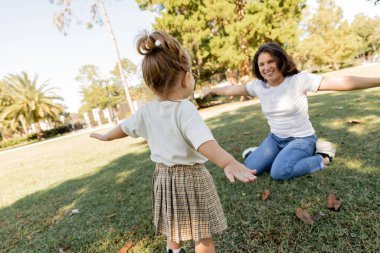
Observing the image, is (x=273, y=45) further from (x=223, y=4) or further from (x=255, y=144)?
(x=223, y=4)

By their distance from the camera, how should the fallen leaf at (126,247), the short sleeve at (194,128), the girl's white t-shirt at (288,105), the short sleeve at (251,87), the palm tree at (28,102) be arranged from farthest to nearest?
the palm tree at (28,102)
the short sleeve at (251,87)
the girl's white t-shirt at (288,105)
the fallen leaf at (126,247)
the short sleeve at (194,128)

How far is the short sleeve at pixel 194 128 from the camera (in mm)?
1286

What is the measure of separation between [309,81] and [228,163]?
87.0 inches

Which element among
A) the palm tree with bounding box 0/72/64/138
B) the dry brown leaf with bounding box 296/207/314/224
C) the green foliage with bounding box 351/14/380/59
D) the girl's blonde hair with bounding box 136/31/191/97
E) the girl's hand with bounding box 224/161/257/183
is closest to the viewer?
the girl's hand with bounding box 224/161/257/183

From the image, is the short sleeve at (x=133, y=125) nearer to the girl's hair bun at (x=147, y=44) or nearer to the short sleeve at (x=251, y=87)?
the girl's hair bun at (x=147, y=44)

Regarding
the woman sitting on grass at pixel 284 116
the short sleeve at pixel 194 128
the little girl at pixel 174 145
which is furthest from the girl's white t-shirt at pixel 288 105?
the short sleeve at pixel 194 128

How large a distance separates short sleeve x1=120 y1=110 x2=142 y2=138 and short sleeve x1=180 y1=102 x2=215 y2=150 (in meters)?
0.41

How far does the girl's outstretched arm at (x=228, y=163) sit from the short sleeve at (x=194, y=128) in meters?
0.03

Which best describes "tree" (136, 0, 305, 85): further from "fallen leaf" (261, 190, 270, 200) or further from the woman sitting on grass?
"fallen leaf" (261, 190, 270, 200)

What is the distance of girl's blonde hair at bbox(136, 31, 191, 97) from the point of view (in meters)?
1.49

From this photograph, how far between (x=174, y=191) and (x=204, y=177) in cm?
21

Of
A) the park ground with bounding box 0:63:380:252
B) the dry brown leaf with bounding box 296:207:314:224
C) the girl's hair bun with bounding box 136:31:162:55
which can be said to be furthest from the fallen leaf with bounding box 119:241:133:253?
the girl's hair bun with bounding box 136:31:162:55

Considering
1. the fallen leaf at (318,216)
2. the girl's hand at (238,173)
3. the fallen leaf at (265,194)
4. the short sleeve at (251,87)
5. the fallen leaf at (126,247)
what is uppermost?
the short sleeve at (251,87)

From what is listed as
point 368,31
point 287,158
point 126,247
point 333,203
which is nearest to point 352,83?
point 333,203
